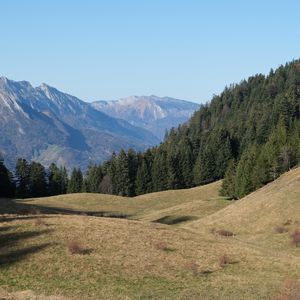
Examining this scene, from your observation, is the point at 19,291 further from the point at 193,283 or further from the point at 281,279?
the point at 281,279

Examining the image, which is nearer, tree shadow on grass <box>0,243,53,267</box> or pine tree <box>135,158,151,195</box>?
tree shadow on grass <box>0,243,53,267</box>

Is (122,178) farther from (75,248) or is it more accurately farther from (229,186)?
(75,248)

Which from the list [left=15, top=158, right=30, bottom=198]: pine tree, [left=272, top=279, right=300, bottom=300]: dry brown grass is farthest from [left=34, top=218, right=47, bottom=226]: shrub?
[left=15, top=158, right=30, bottom=198]: pine tree

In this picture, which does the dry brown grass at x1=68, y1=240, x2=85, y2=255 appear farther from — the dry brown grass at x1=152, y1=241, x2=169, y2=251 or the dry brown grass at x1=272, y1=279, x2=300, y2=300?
the dry brown grass at x1=272, y1=279, x2=300, y2=300

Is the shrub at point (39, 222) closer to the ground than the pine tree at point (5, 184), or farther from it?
closer to the ground

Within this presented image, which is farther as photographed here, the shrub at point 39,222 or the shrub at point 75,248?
the shrub at point 39,222

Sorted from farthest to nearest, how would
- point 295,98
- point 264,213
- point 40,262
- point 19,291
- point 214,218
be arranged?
1. point 295,98
2. point 214,218
3. point 264,213
4. point 40,262
5. point 19,291

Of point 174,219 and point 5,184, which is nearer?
point 174,219

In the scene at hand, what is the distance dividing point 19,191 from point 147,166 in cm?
3759

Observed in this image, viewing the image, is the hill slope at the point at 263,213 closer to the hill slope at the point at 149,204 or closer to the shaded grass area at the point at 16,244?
the hill slope at the point at 149,204

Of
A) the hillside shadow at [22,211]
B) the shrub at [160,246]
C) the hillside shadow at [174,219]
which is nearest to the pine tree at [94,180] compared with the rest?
the hillside shadow at [22,211]

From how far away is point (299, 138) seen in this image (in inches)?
4043

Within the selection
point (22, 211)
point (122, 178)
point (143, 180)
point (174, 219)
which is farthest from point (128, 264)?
point (122, 178)

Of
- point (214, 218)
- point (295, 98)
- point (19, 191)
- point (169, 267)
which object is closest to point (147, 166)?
point (19, 191)
